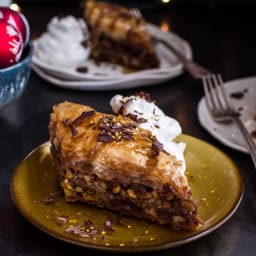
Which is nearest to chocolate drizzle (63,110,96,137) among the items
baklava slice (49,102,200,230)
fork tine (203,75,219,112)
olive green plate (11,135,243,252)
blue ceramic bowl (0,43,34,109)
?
baklava slice (49,102,200,230)

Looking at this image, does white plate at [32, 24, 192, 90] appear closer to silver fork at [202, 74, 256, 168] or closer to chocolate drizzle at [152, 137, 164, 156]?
silver fork at [202, 74, 256, 168]

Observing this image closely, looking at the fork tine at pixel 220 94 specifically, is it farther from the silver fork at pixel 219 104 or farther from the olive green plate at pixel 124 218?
the olive green plate at pixel 124 218

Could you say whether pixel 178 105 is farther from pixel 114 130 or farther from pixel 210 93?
pixel 114 130

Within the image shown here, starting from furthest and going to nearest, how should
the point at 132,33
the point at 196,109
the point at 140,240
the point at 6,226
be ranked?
1. the point at 132,33
2. the point at 196,109
3. the point at 6,226
4. the point at 140,240

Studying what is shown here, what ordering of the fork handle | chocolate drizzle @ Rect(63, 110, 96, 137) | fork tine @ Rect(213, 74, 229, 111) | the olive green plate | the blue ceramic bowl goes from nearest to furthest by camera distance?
1. the olive green plate
2. chocolate drizzle @ Rect(63, 110, 96, 137)
3. the fork handle
4. the blue ceramic bowl
5. fork tine @ Rect(213, 74, 229, 111)

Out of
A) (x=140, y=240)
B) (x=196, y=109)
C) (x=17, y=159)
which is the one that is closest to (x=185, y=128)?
(x=196, y=109)

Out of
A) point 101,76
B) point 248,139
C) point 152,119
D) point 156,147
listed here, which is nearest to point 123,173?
point 156,147

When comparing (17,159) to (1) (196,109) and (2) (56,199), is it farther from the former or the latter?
(1) (196,109)
